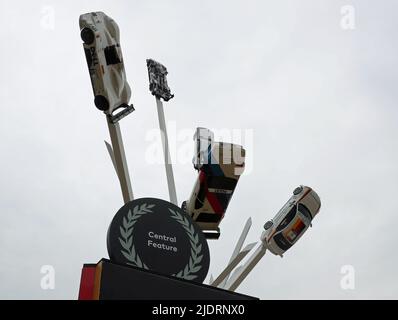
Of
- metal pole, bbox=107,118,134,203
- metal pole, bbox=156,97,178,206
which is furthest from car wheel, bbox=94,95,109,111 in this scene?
metal pole, bbox=156,97,178,206

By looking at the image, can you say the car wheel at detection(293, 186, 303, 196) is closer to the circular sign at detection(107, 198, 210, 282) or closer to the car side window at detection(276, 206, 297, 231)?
the car side window at detection(276, 206, 297, 231)

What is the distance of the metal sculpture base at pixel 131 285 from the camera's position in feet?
16.3

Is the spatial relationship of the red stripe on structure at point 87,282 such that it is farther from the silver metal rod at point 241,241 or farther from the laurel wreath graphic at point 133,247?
the silver metal rod at point 241,241

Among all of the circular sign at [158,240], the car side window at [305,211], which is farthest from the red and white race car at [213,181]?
the circular sign at [158,240]

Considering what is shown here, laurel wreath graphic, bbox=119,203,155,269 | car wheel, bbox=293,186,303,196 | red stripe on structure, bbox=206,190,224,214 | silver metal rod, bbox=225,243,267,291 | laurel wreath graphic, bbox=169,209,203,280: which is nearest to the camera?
laurel wreath graphic, bbox=119,203,155,269

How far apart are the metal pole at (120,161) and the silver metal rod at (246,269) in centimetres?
392

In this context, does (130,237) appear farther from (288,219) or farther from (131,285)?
(288,219)

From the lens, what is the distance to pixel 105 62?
29.2ft

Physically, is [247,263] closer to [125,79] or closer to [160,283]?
[125,79]

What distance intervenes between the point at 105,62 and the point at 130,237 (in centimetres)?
368

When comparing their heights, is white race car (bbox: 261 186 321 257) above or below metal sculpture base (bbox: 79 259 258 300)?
below

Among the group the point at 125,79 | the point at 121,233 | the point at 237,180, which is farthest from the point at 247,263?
the point at 121,233

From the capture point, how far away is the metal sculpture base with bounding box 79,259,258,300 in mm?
4977
